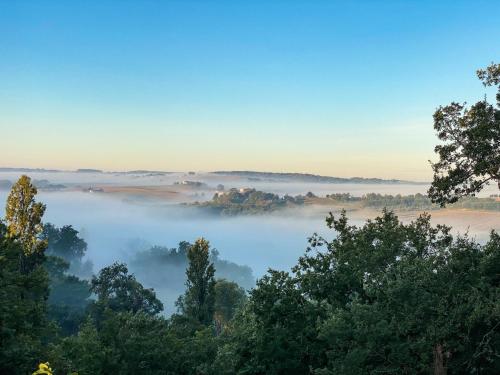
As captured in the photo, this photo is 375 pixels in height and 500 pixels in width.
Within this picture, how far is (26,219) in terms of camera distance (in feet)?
153

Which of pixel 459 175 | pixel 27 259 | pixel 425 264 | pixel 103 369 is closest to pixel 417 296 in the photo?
pixel 425 264

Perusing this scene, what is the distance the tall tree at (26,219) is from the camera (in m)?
45.5

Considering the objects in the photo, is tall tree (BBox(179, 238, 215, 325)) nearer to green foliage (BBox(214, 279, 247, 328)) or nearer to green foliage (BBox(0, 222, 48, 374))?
green foliage (BBox(0, 222, 48, 374))

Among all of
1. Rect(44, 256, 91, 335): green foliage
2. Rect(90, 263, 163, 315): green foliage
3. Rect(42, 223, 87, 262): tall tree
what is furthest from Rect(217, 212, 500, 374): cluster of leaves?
Rect(42, 223, 87, 262): tall tree

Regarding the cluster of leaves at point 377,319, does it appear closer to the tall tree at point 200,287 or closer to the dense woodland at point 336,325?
the dense woodland at point 336,325

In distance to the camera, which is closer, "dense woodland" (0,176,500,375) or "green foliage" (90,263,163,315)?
"dense woodland" (0,176,500,375)

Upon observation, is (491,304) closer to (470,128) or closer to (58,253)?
(470,128)

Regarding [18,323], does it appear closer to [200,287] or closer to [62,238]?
[200,287]

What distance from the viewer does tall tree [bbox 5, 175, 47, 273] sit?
4550cm

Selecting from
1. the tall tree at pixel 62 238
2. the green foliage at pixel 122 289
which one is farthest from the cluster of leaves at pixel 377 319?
the tall tree at pixel 62 238

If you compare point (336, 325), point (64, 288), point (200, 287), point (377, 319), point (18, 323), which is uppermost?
point (377, 319)

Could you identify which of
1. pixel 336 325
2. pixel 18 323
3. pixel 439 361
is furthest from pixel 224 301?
pixel 336 325

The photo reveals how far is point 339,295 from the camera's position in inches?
1091

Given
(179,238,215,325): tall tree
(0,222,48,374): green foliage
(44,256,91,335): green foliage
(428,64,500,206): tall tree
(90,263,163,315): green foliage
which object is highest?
(428,64,500,206): tall tree
